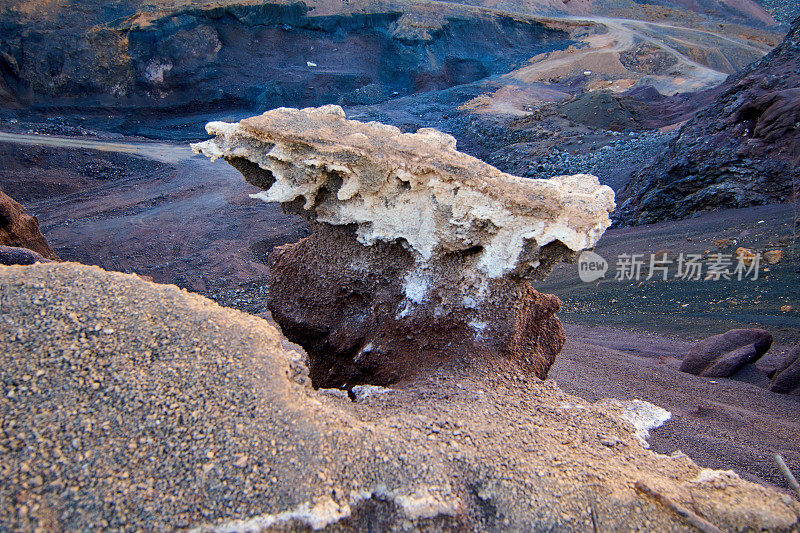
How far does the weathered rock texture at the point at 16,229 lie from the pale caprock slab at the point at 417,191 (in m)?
5.12

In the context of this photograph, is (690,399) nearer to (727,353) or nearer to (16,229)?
(727,353)

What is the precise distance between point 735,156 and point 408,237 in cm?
928

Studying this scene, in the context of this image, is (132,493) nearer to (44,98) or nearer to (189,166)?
(189,166)

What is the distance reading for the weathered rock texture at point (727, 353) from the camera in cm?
518

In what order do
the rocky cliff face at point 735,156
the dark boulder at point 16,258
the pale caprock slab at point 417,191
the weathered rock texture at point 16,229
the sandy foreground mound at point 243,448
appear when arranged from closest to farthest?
the sandy foreground mound at point 243,448, the pale caprock slab at point 417,191, the dark boulder at point 16,258, the weathered rock texture at point 16,229, the rocky cliff face at point 735,156

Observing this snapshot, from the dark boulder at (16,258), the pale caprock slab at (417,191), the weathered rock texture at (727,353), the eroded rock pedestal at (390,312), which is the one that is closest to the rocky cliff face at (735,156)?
the weathered rock texture at (727,353)

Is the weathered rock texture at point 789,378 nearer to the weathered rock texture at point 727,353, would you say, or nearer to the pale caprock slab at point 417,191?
the weathered rock texture at point 727,353

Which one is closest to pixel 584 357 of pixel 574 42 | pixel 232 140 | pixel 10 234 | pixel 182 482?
pixel 232 140

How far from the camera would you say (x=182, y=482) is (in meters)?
1.69

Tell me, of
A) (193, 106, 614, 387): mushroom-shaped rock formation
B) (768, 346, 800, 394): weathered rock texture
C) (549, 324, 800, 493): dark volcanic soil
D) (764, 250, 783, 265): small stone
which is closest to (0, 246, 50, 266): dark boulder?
(193, 106, 614, 387): mushroom-shaped rock formation

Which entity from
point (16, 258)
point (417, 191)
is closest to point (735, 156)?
point (417, 191)

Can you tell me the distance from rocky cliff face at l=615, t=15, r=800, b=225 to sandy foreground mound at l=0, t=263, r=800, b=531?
29.0 ft

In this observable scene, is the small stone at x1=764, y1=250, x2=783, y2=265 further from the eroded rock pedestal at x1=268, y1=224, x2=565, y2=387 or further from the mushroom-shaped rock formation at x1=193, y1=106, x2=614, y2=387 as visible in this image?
the mushroom-shaped rock formation at x1=193, y1=106, x2=614, y2=387

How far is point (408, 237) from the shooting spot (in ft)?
10.0
